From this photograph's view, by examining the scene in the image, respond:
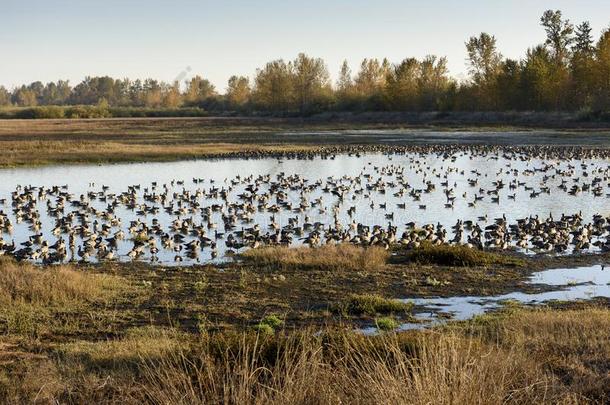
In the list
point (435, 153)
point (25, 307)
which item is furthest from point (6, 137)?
point (25, 307)

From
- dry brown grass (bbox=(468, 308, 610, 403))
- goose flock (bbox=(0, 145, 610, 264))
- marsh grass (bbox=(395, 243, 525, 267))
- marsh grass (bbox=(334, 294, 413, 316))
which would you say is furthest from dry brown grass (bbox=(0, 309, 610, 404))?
goose flock (bbox=(0, 145, 610, 264))

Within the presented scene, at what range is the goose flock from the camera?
947 inches

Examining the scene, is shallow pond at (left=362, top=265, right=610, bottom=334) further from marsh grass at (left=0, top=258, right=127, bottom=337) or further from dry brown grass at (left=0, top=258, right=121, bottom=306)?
dry brown grass at (left=0, top=258, right=121, bottom=306)

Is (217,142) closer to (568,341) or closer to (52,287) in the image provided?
(52,287)

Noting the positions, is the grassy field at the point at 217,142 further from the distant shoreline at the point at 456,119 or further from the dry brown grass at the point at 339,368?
the dry brown grass at the point at 339,368

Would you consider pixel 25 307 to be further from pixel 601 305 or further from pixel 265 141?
pixel 265 141

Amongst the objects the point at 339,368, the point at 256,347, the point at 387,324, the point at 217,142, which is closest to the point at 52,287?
the point at 387,324

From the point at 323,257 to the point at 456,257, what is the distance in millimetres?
4053

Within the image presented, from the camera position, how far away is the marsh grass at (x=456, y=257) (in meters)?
21.2

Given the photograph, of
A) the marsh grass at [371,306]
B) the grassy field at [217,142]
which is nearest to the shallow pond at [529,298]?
the marsh grass at [371,306]

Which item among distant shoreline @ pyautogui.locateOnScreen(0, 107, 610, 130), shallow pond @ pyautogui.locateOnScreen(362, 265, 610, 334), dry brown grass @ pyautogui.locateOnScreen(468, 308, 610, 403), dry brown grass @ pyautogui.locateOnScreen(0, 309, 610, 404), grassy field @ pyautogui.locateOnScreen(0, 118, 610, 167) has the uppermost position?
distant shoreline @ pyautogui.locateOnScreen(0, 107, 610, 130)

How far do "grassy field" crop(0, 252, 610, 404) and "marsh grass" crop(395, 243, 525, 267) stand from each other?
1.15m

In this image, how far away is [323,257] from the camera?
68.8ft

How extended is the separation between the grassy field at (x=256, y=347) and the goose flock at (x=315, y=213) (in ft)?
11.1
